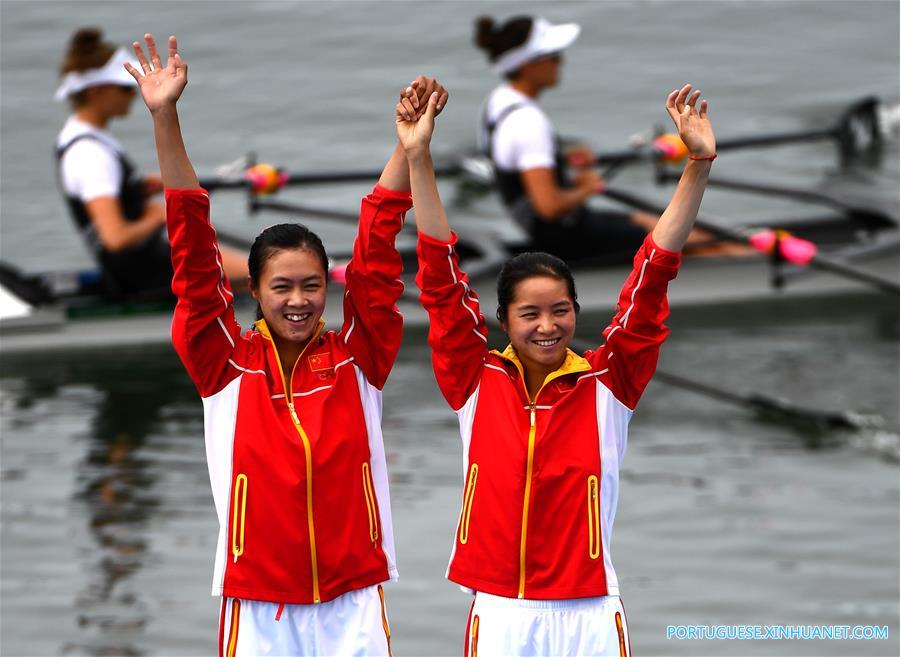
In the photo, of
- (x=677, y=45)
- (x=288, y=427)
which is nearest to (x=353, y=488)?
(x=288, y=427)

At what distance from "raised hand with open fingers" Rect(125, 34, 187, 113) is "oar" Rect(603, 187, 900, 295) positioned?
4.80 m

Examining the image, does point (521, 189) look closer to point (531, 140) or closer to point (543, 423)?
point (531, 140)

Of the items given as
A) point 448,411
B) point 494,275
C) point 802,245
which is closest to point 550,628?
point 448,411

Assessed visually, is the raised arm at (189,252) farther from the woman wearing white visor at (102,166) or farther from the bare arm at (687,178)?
the woman wearing white visor at (102,166)

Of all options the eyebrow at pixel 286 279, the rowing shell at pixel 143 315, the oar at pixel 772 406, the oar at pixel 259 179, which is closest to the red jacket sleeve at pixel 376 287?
the eyebrow at pixel 286 279

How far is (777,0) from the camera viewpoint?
→ 1677 centimetres

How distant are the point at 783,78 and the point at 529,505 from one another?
11858mm

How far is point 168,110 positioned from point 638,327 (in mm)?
1175

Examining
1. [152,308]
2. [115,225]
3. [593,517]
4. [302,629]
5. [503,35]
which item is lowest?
[302,629]

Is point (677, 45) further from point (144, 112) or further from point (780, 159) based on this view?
point (144, 112)

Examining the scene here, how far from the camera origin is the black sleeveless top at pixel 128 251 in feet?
26.8

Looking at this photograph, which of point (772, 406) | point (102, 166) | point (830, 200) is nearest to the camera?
A: point (772, 406)

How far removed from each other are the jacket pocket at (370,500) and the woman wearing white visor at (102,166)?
4.65 m

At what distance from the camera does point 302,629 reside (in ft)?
12.2
